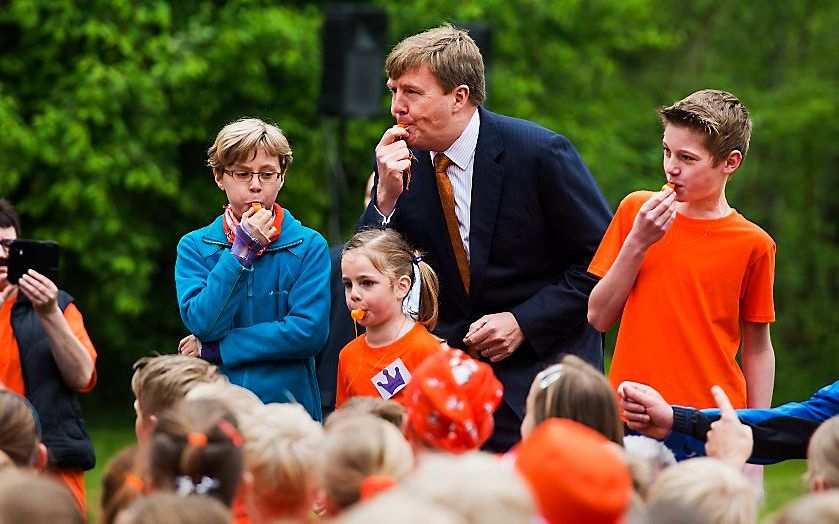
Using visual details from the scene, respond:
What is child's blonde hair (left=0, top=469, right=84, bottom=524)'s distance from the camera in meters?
2.96

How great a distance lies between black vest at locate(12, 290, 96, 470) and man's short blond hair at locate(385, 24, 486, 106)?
1.87 m

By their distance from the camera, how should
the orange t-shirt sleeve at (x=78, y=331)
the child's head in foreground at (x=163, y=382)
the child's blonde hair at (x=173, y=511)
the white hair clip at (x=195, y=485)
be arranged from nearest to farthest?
the child's blonde hair at (x=173, y=511) < the white hair clip at (x=195, y=485) < the child's head in foreground at (x=163, y=382) < the orange t-shirt sleeve at (x=78, y=331)

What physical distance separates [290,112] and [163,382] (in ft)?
35.3

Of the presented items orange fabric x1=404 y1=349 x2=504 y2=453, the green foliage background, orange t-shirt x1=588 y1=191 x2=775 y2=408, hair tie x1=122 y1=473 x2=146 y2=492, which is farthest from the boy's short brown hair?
the green foliage background

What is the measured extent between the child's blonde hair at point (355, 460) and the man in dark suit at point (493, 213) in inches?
64.5

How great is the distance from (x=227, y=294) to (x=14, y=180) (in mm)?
8491

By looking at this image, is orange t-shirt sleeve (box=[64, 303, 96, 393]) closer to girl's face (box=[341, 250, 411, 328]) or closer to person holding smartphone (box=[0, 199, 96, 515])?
person holding smartphone (box=[0, 199, 96, 515])

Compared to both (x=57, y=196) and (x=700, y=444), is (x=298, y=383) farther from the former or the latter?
(x=57, y=196)

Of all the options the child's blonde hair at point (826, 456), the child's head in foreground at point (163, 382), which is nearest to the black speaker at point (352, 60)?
the child's head in foreground at point (163, 382)

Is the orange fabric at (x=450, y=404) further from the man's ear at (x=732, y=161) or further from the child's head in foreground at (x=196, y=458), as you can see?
the man's ear at (x=732, y=161)

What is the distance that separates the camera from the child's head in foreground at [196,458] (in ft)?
11.5

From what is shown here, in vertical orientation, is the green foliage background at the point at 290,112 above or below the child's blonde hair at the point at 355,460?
below

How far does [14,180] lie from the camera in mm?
12852

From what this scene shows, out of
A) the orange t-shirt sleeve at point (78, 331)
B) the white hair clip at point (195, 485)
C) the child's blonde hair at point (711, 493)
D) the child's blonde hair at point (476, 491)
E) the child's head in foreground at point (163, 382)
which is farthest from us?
the orange t-shirt sleeve at point (78, 331)
